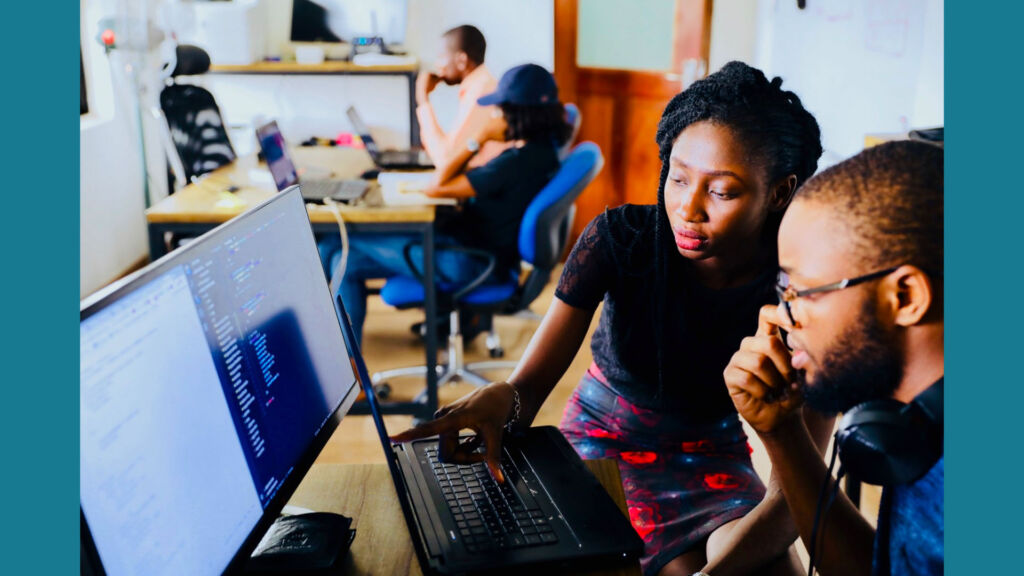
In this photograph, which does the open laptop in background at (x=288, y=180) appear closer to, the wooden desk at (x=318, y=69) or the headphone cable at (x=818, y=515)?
the wooden desk at (x=318, y=69)

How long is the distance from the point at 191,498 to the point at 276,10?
4.38 metres

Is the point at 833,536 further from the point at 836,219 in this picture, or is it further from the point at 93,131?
the point at 93,131

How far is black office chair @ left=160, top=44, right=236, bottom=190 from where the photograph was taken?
9.83 feet

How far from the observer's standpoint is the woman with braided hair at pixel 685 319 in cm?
120

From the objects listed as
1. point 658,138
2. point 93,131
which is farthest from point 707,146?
point 93,131

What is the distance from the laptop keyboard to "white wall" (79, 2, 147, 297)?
3.01 metres

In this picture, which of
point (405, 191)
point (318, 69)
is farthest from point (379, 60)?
point (405, 191)

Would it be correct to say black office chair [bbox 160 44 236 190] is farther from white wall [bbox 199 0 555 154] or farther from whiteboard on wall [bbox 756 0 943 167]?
whiteboard on wall [bbox 756 0 943 167]

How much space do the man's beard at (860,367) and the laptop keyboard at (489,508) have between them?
1.02 ft

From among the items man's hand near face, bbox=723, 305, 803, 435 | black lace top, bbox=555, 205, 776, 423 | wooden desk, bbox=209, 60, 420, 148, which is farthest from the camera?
wooden desk, bbox=209, 60, 420, 148

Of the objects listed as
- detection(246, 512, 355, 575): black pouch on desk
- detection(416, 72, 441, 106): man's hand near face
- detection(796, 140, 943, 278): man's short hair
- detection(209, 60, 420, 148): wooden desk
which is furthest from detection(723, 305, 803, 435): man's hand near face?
detection(209, 60, 420, 148): wooden desk

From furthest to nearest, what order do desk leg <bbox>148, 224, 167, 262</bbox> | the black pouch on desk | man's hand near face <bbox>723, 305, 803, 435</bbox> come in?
desk leg <bbox>148, 224, 167, 262</bbox>
man's hand near face <bbox>723, 305, 803, 435</bbox>
the black pouch on desk

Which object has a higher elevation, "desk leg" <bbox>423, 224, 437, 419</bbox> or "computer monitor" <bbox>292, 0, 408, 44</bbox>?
"computer monitor" <bbox>292, 0, 408, 44</bbox>

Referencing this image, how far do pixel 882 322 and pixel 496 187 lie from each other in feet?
6.36
